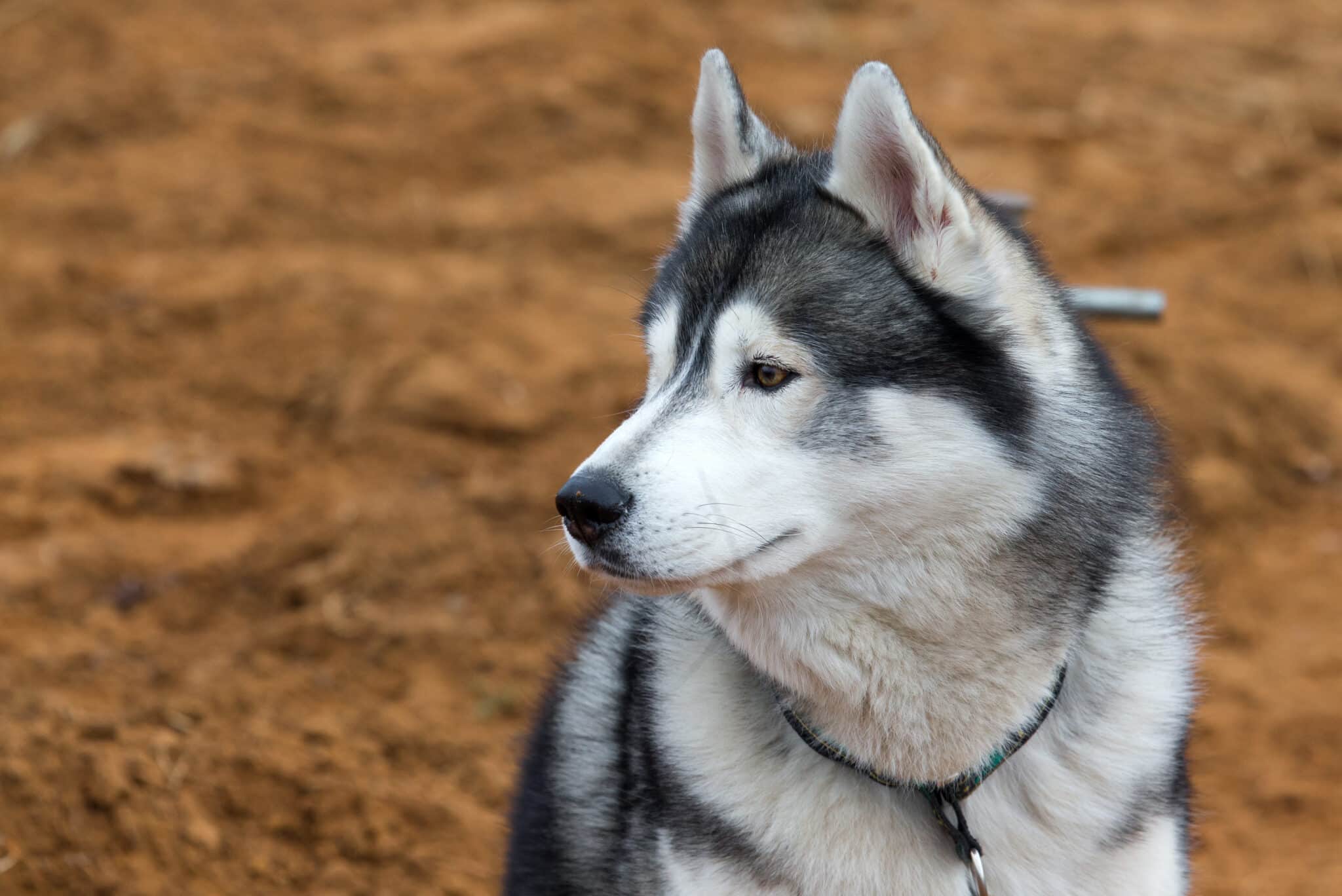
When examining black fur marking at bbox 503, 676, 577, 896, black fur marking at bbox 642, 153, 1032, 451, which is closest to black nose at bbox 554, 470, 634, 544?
black fur marking at bbox 642, 153, 1032, 451

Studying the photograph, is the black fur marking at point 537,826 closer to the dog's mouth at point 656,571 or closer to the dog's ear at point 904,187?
the dog's mouth at point 656,571

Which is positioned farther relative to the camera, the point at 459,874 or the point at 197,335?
the point at 197,335

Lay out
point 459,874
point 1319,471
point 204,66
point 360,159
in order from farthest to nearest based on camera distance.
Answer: point 204,66, point 360,159, point 1319,471, point 459,874

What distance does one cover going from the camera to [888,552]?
2518 millimetres

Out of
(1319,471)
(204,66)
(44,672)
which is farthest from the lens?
(204,66)

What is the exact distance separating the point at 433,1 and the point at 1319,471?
6.76 m

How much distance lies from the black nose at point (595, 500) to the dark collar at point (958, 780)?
62 cm

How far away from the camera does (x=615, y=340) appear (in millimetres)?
6910

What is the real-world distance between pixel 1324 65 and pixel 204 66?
7712 millimetres

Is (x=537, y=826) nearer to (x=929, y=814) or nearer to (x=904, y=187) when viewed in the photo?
(x=929, y=814)

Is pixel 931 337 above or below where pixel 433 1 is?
below

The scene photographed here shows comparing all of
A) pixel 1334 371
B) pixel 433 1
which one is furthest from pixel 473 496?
pixel 433 1

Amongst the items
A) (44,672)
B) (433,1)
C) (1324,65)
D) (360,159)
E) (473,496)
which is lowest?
(44,672)

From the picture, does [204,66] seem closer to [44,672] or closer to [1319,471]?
[44,672]
